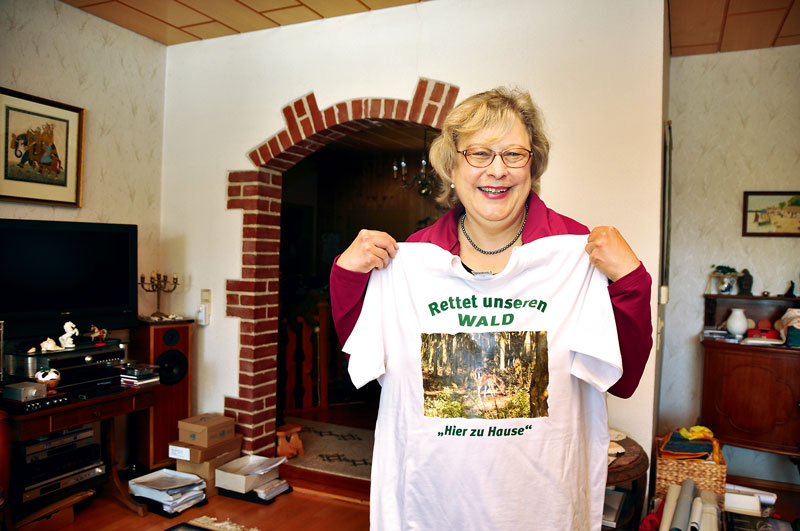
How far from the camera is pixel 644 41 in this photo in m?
2.75

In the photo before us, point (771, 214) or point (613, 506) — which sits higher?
point (771, 214)

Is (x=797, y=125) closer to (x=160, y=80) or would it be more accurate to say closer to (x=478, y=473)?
(x=478, y=473)

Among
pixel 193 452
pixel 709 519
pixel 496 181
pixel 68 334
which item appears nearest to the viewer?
pixel 496 181

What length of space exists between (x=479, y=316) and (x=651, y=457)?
210 cm

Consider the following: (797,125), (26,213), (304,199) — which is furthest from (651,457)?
(304,199)

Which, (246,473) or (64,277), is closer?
(64,277)

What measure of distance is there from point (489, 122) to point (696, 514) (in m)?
1.87

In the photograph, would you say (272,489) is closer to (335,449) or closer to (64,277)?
(335,449)

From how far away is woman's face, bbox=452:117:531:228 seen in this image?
1462mm

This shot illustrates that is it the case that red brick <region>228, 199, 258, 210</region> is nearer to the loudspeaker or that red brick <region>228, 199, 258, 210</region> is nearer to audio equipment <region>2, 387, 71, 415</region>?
the loudspeaker

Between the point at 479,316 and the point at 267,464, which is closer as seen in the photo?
the point at 479,316

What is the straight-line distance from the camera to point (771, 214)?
12.7 ft

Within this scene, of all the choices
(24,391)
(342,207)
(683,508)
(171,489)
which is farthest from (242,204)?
(342,207)

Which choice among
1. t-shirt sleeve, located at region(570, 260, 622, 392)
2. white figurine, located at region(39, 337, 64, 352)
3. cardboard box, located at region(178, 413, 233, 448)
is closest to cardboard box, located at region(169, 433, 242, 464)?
cardboard box, located at region(178, 413, 233, 448)
